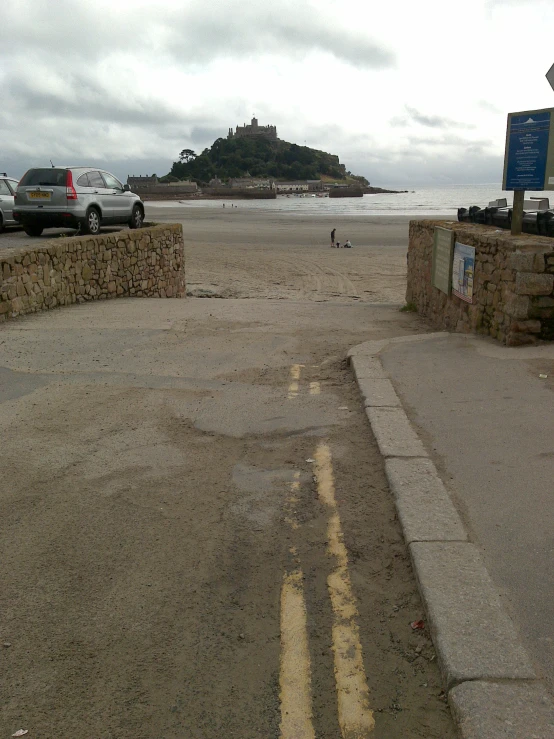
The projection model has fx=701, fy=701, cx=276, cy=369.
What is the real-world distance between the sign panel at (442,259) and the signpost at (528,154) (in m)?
1.65

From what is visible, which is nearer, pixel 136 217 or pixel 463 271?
pixel 463 271

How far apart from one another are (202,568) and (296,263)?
23.2 m

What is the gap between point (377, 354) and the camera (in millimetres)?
8227

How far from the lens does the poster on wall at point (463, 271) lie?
9.66 metres

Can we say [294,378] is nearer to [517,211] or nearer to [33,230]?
[517,211]

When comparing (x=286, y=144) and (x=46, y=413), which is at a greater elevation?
(x=286, y=144)

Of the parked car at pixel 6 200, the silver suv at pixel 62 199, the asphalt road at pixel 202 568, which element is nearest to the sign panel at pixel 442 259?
the asphalt road at pixel 202 568

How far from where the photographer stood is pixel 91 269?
13586 mm

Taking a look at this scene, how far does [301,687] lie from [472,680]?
0.65m

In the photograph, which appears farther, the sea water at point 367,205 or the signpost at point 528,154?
the sea water at point 367,205

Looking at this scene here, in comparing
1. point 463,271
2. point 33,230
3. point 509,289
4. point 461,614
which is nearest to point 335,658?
point 461,614

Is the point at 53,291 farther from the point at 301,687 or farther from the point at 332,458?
the point at 301,687

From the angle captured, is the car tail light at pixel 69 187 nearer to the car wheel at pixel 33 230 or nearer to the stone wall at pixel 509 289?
the car wheel at pixel 33 230

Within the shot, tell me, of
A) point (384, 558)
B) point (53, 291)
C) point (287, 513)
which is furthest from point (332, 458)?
point (53, 291)
